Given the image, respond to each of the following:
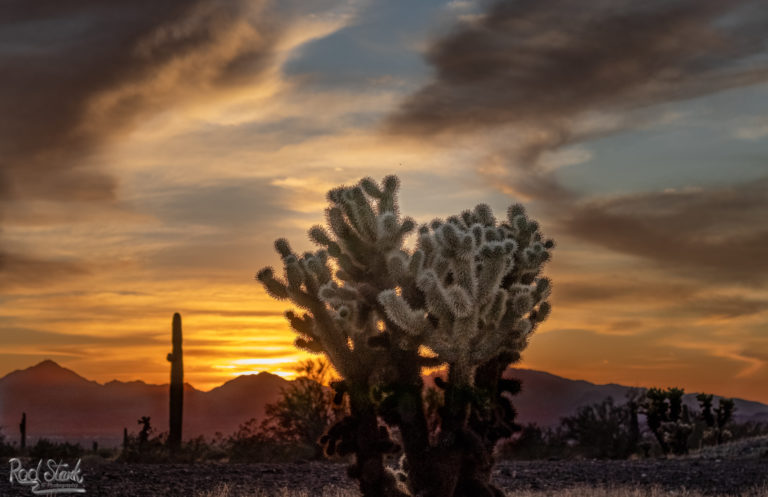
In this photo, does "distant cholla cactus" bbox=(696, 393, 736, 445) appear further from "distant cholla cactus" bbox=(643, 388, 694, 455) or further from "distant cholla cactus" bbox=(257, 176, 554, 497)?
"distant cholla cactus" bbox=(257, 176, 554, 497)

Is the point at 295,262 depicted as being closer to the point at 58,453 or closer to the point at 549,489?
the point at 549,489

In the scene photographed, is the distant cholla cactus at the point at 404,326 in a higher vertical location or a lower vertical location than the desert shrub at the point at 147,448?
higher

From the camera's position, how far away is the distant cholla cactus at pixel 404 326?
984 cm

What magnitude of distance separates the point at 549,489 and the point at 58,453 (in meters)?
14.9

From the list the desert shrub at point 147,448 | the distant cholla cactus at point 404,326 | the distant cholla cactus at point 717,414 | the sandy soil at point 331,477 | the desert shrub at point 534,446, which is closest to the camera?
the distant cholla cactus at point 404,326

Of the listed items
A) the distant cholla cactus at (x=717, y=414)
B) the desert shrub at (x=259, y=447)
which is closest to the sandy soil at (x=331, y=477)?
the desert shrub at (x=259, y=447)

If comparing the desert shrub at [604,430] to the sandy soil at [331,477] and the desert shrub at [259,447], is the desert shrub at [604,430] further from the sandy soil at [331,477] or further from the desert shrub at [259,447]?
the desert shrub at [259,447]

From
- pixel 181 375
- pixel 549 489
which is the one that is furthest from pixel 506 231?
pixel 181 375

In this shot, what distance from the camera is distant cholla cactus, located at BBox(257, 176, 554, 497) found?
9836 mm

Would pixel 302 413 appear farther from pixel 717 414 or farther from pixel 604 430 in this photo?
pixel 717 414
